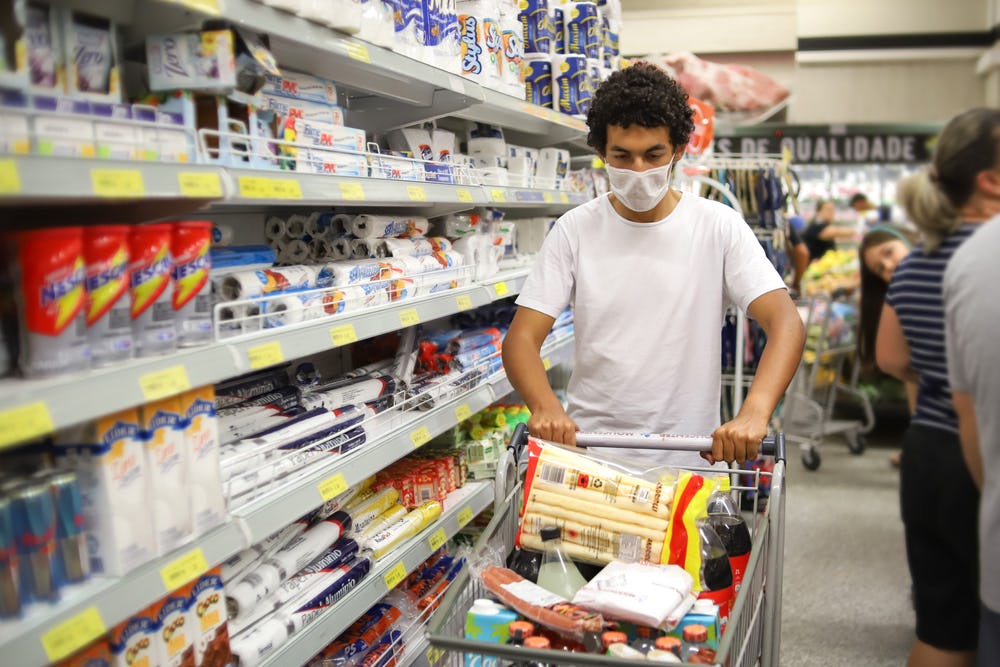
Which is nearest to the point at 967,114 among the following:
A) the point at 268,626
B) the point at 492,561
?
the point at 492,561

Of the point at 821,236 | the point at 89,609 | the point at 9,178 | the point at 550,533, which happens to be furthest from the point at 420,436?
the point at 821,236

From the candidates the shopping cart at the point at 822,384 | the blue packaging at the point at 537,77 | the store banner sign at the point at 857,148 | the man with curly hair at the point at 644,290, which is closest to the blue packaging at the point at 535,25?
the blue packaging at the point at 537,77

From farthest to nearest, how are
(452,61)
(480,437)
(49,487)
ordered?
(480,437), (452,61), (49,487)

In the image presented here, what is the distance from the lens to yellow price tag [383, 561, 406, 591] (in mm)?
2396

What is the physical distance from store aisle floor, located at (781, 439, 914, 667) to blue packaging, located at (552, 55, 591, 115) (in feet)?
7.82

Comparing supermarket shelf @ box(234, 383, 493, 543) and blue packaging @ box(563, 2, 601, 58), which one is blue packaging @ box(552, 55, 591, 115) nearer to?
blue packaging @ box(563, 2, 601, 58)

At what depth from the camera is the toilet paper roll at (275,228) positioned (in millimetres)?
2539

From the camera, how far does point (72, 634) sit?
1329 mm

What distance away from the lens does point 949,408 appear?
7.59 feet

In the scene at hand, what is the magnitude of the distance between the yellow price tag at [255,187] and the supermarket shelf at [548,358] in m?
1.38

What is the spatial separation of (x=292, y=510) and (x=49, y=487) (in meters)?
0.61

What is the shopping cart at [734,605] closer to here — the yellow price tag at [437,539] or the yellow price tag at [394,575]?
the yellow price tag at [394,575]

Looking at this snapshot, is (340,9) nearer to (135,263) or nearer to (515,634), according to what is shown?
(135,263)

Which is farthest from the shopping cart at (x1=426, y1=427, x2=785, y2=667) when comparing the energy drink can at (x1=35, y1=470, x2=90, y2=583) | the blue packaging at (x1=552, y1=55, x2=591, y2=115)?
the blue packaging at (x1=552, y1=55, x2=591, y2=115)
